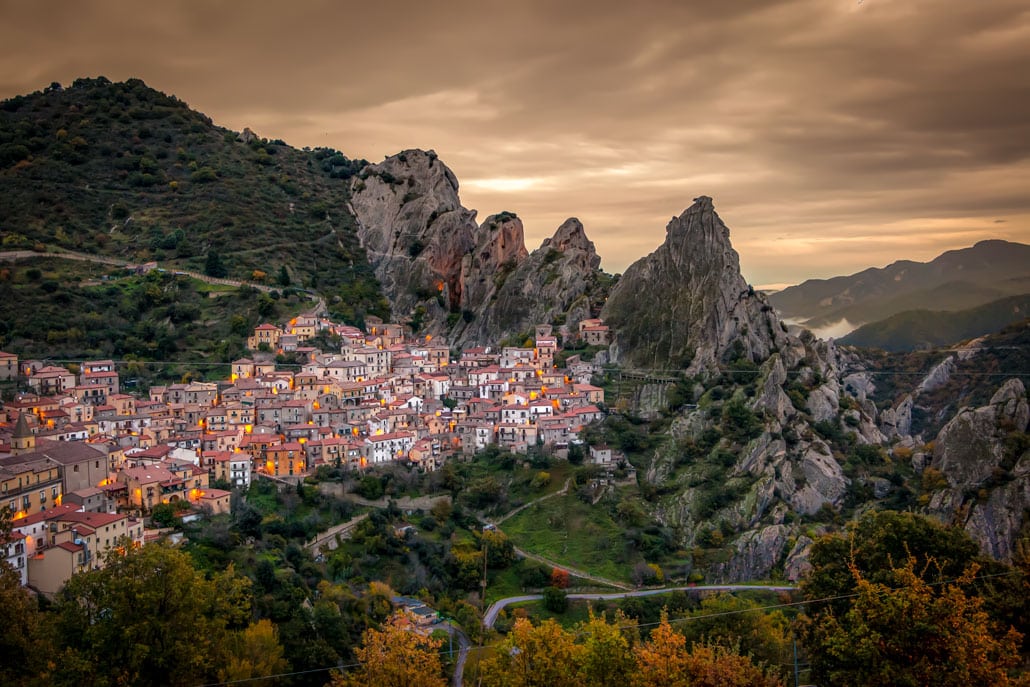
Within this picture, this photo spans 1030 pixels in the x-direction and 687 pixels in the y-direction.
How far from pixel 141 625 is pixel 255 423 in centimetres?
2664

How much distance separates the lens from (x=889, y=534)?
2597 cm

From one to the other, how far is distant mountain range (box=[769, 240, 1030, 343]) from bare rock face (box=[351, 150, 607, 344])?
16.6 meters

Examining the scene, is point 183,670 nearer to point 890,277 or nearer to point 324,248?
point 324,248

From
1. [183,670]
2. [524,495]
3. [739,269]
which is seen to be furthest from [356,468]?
[739,269]

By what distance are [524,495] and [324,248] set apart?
44.1 meters

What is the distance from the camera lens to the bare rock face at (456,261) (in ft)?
220

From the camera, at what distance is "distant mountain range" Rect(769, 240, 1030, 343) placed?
195 feet

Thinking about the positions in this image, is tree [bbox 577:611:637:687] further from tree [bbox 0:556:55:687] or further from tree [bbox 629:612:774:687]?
tree [bbox 0:556:55:687]

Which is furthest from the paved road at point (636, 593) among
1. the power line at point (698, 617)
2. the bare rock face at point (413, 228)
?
the bare rock face at point (413, 228)

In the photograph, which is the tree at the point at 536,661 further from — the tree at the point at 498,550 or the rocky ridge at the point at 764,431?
the rocky ridge at the point at 764,431

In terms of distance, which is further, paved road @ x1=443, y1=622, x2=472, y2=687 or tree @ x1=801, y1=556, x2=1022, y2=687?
paved road @ x1=443, y1=622, x2=472, y2=687

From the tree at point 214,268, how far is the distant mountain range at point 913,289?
41585 mm

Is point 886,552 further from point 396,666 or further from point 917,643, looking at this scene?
point 396,666

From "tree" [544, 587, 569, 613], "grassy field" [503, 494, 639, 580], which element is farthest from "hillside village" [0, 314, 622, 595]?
"tree" [544, 587, 569, 613]
